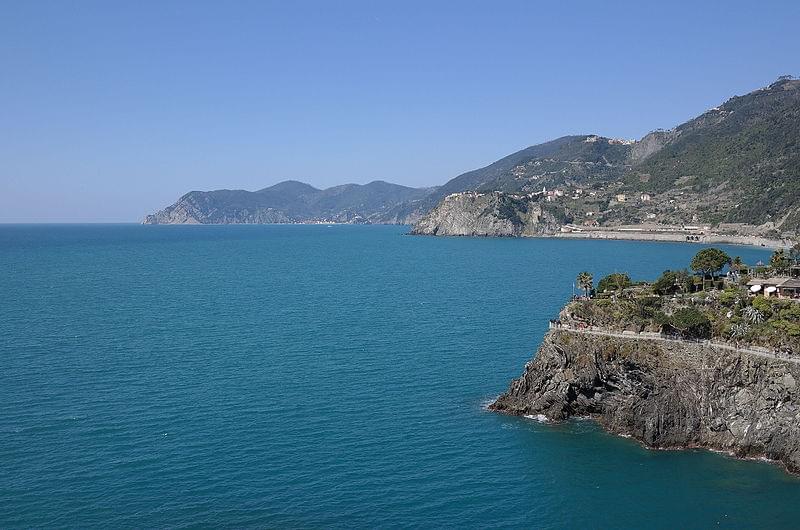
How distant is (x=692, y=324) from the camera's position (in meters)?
62.0

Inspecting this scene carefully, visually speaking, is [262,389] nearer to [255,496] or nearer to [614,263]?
[255,496]

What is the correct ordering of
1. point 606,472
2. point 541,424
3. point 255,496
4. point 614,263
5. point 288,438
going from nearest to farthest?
point 255,496 < point 606,472 < point 288,438 < point 541,424 < point 614,263

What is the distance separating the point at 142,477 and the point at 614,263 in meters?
159

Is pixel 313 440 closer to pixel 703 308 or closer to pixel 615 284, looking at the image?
pixel 703 308

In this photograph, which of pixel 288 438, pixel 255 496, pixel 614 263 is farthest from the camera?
pixel 614 263

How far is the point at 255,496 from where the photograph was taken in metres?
47.5

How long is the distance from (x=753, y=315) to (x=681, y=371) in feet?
29.1

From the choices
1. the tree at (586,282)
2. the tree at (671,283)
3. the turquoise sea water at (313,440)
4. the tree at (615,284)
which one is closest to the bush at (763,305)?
the tree at (671,283)

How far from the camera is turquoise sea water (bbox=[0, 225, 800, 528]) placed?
151 feet

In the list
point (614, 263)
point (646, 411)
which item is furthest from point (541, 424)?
point (614, 263)

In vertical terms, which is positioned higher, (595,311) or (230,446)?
(595,311)

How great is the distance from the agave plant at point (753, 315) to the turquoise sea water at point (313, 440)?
559 inches

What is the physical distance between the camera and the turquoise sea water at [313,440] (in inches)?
1810

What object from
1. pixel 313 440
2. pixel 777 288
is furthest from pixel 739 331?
pixel 313 440
